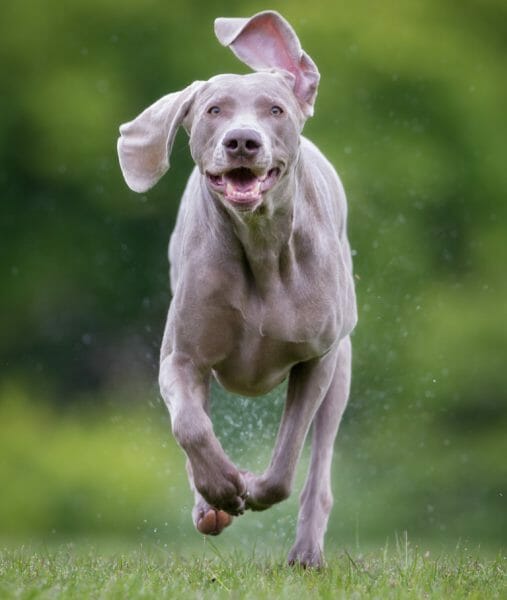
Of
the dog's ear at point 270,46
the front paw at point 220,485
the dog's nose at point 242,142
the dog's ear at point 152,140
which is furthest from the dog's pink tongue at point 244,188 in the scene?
the front paw at point 220,485

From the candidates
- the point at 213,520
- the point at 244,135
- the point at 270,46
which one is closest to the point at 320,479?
the point at 213,520

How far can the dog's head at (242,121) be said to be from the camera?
4.99m

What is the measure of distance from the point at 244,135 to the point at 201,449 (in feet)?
3.27

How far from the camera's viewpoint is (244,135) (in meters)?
4.90

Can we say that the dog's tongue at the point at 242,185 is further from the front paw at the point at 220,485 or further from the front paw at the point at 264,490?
the front paw at the point at 264,490

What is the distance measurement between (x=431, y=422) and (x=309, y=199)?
21.3ft

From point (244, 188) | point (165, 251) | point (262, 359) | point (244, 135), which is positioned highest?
point (165, 251)

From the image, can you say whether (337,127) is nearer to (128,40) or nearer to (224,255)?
(128,40)

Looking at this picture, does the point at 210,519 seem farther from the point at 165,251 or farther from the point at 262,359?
the point at 165,251

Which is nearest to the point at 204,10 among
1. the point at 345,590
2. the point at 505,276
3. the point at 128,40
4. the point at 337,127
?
the point at 128,40

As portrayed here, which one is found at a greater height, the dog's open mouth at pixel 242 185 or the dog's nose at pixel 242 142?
the dog's nose at pixel 242 142

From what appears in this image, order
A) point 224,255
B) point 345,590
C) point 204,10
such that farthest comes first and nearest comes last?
point 204,10 < point 224,255 < point 345,590

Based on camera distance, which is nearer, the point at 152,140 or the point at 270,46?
the point at 152,140

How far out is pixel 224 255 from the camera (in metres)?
5.38
